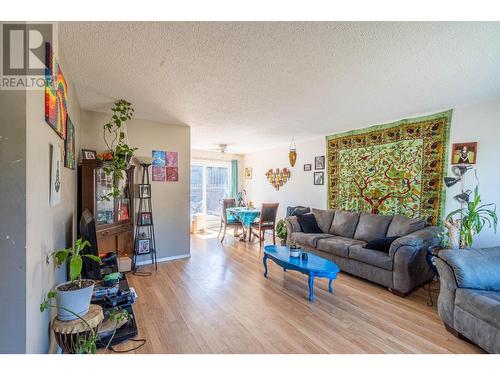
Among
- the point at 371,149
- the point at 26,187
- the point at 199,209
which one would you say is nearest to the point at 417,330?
the point at 371,149

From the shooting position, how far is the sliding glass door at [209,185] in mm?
6613

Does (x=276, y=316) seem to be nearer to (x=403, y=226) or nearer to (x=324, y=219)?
(x=403, y=226)

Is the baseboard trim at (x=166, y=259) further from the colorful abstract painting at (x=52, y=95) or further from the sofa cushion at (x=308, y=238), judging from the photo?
the colorful abstract painting at (x=52, y=95)

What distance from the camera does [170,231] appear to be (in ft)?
12.7

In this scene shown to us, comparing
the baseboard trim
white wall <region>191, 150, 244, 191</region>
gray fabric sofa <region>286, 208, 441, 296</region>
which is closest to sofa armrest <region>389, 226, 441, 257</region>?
gray fabric sofa <region>286, 208, 441, 296</region>

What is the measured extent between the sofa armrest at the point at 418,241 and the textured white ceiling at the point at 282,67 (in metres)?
1.62

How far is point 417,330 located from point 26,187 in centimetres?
299

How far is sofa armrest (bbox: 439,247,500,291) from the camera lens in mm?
1919

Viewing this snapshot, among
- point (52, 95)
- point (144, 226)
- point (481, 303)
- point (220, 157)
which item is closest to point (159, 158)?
point (144, 226)

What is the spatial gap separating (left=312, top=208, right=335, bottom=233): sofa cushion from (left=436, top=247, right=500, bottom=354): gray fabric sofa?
2.06m

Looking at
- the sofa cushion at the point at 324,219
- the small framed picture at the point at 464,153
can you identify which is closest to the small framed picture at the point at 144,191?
the sofa cushion at the point at 324,219

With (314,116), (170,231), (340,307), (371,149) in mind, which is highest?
(314,116)

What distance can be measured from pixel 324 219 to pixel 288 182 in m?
1.58
